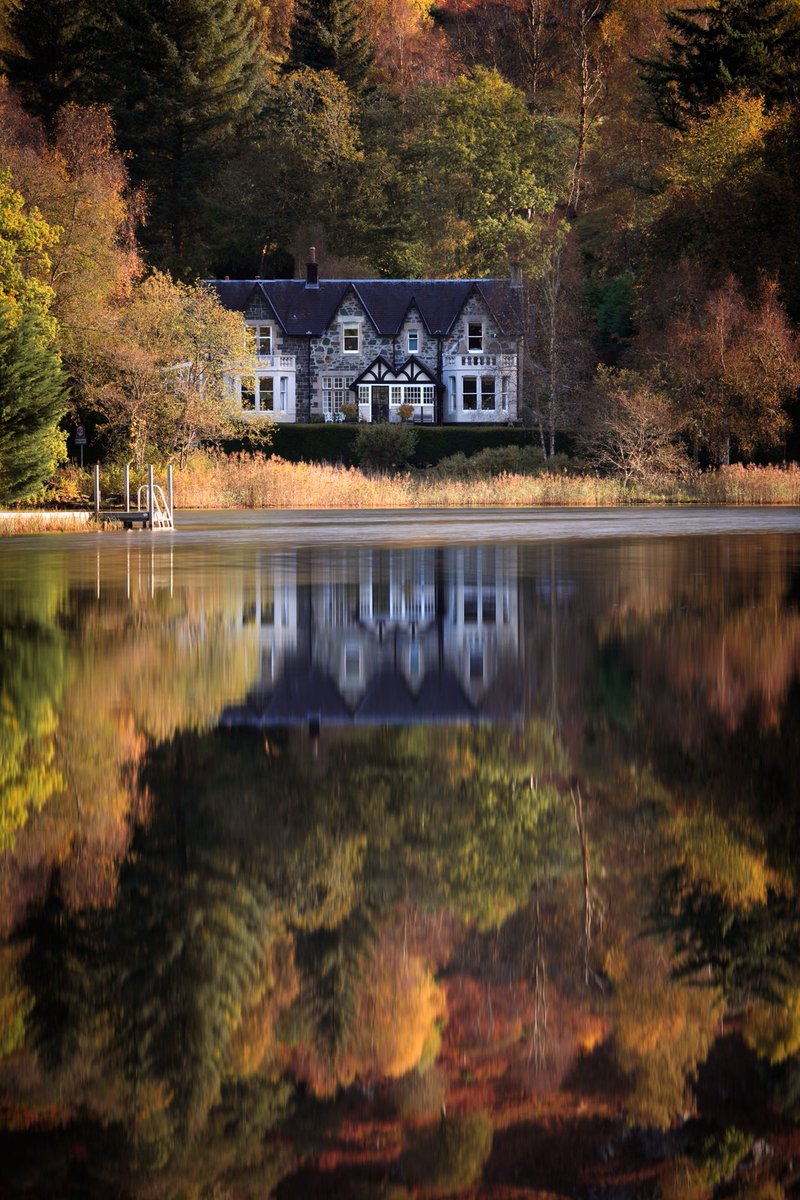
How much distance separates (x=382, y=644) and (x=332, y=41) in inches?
3711

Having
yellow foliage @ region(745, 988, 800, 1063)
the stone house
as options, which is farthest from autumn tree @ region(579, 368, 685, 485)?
yellow foliage @ region(745, 988, 800, 1063)

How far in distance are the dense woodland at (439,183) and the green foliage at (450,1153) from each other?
44.7 meters

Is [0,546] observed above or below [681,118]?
below

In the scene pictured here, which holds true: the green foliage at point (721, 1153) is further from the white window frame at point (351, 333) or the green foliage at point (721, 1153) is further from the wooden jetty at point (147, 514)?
the white window frame at point (351, 333)

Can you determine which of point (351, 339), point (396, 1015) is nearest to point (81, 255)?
point (351, 339)

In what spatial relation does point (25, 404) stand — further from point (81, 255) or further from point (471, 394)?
point (471, 394)

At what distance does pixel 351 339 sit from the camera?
338 feet

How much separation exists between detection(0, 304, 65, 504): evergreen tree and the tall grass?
15500mm

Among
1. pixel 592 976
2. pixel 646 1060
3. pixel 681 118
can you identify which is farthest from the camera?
pixel 681 118

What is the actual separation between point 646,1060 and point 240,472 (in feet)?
177

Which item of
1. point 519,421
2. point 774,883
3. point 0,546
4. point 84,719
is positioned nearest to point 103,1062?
point 774,883

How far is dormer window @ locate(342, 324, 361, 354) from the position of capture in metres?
103

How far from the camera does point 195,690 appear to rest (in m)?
12.1

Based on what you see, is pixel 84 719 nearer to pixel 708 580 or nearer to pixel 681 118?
pixel 708 580
